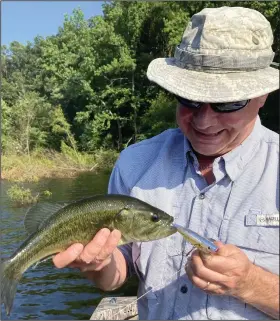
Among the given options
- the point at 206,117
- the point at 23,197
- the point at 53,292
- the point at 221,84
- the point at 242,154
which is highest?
the point at 221,84

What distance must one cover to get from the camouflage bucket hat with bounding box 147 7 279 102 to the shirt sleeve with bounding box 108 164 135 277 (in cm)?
37

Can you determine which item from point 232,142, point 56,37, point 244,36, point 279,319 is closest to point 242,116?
point 232,142

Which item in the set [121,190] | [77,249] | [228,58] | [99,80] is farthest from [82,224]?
[99,80]

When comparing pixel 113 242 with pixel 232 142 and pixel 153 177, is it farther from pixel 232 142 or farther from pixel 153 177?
pixel 232 142

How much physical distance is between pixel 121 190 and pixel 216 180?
0.35 meters

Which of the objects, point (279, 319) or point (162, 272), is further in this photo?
point (162, 272)

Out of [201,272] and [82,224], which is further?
[82,224]

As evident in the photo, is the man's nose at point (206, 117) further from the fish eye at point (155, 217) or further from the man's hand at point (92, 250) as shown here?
the man's hand at point (92, 250)

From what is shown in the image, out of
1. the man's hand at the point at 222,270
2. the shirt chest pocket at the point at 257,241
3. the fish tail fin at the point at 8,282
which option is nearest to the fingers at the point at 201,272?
the man's hand at the point at 222,270

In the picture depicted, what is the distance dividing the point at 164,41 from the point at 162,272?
11.9 ft

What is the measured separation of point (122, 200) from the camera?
1.46 m

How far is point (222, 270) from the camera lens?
4.02 feet

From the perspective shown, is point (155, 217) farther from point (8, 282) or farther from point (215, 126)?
point (8, 282)

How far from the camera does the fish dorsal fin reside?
152cm
